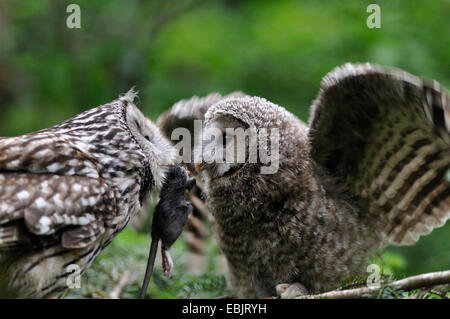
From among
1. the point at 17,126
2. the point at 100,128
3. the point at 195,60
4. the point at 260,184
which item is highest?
the point at 195,60

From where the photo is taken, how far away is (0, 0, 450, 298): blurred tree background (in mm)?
5316

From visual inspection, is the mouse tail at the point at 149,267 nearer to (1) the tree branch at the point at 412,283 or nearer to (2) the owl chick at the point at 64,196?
(2) the owl chick at the point at 64,196

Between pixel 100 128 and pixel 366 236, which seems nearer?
pixel 100 128

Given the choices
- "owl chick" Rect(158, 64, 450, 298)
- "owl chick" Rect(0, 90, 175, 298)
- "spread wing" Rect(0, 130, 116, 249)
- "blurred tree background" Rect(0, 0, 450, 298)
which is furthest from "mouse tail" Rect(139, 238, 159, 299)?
"blurred tree background" Rect(0, 0, 450, 298)

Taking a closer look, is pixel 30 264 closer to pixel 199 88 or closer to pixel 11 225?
pixel 11 225

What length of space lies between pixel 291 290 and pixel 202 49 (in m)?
3.48

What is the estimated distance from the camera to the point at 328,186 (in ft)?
11.9

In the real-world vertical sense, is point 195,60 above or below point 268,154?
above

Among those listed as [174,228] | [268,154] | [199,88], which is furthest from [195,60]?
[174,228]

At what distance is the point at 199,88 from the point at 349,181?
2663 mm

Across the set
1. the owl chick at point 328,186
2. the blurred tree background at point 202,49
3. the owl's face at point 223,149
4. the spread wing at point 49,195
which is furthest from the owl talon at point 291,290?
the blurred tree background at point 202,49

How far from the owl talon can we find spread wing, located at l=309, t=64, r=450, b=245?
2.26 ft

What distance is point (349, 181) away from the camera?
3676mm
